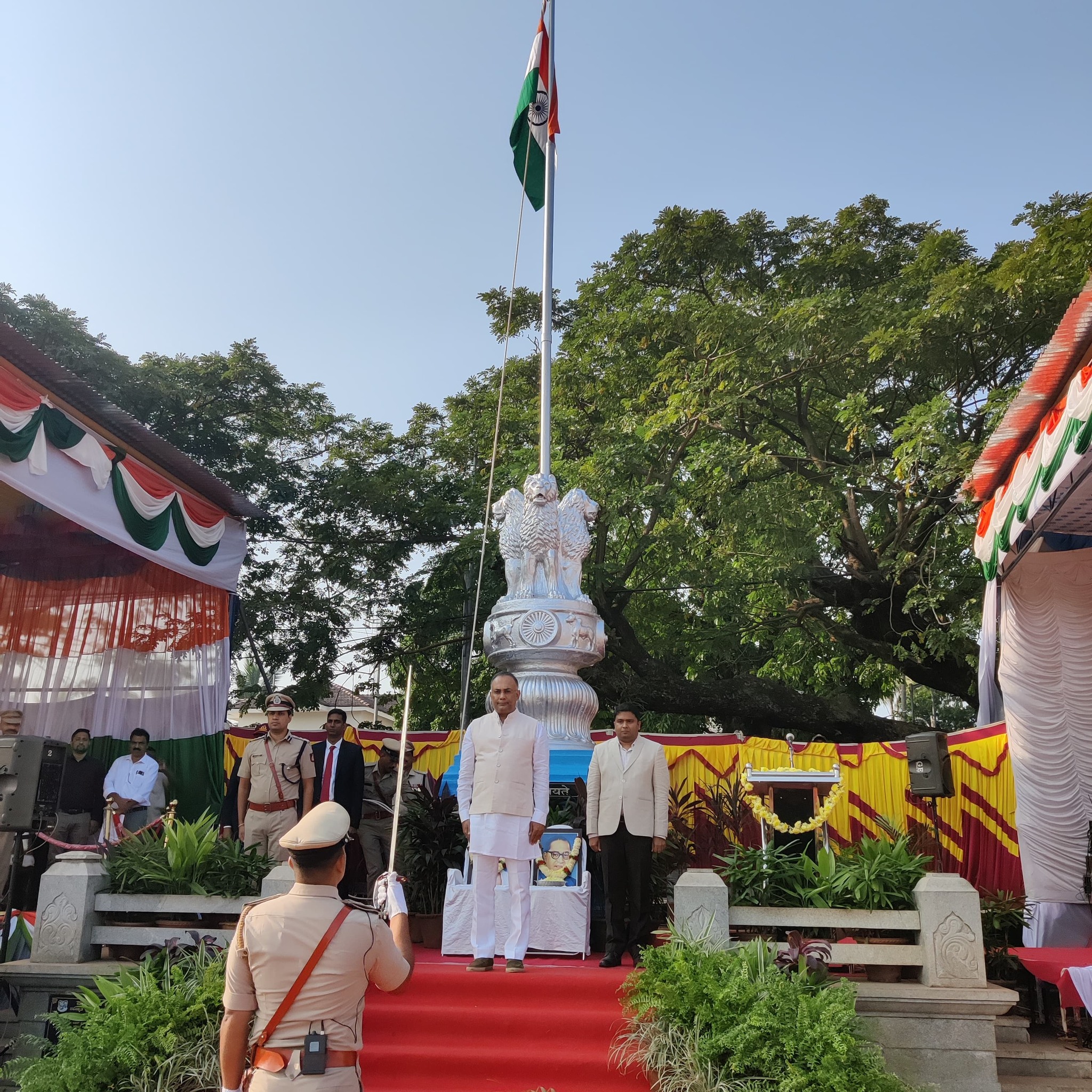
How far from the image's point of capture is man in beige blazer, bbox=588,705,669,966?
5.52 meters

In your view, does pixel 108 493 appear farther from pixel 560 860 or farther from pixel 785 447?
pixel 785 447

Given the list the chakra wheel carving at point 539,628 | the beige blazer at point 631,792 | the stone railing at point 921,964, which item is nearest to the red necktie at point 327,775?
the beige blazer at point 631,792

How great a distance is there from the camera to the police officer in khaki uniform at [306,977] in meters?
2.49

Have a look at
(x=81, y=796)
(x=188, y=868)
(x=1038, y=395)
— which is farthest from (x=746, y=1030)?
(x=81, y=796)

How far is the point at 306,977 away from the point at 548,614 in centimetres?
615

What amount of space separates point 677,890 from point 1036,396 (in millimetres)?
3782

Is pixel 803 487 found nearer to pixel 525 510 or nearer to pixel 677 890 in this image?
pixel 525 510

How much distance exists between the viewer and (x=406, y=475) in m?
15.8

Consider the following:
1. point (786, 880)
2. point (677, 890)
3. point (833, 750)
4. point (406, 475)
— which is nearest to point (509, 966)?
point (677, 890)

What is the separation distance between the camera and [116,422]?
8.63 meters

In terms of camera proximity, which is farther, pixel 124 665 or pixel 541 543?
pixel 124 665

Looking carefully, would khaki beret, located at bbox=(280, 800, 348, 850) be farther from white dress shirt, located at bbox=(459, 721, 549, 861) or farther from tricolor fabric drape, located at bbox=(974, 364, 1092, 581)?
tricolor fabric drape, located at bbox=(974, 364, 1092, 581)

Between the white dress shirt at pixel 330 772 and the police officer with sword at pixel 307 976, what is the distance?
3.91 meters

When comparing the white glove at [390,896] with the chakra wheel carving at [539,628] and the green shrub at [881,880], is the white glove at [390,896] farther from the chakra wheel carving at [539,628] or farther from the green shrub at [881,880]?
the chakra wheel carving at [539,628]
